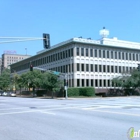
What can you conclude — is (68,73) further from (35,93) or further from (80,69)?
(35,93)

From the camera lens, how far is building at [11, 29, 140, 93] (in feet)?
187

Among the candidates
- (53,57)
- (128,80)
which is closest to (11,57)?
(53,57)

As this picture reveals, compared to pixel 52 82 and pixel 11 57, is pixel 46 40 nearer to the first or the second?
pixel 52 82

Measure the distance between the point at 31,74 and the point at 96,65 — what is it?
16.9 metres

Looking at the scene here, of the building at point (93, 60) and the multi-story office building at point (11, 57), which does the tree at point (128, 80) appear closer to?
the building at point (93, 60)

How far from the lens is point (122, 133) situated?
28.7ft

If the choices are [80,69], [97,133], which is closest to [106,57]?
[80,69]

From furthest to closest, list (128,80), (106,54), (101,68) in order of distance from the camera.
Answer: (106,54) → (101,68) → (128,80)

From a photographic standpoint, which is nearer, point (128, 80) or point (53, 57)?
point (128, 80)

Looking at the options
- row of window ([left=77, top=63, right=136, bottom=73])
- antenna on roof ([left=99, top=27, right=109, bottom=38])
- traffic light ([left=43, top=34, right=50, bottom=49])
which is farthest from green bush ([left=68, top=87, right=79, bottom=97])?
traffic light ([left=43, top=34, right=50, bottom=49])

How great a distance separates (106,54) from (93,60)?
4309 mm

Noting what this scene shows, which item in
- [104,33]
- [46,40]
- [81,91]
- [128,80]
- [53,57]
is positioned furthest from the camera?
[104,33]

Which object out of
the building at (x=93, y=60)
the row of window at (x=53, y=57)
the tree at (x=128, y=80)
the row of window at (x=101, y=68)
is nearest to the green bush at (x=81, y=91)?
the building at (x=93, y=60)

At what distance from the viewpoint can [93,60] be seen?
5869 centimetres
